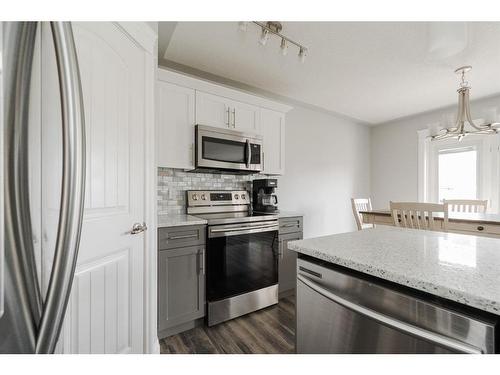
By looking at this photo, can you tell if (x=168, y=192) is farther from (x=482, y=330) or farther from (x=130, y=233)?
(x=482, y=330)

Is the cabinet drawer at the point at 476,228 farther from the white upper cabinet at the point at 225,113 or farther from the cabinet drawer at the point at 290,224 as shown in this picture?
the white upper cabinet at the point at 225,113

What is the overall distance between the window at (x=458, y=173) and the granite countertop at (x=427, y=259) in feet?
10.3

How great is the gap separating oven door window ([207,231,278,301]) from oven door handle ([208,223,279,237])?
3 cm

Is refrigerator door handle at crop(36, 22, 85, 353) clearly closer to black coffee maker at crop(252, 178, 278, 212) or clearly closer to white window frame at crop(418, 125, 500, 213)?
black coffee maker at crop(252, 178, 278, 212)

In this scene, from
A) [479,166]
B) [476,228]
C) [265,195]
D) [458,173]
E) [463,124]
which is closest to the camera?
[476,228]

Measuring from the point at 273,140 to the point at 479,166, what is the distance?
10.1 ft

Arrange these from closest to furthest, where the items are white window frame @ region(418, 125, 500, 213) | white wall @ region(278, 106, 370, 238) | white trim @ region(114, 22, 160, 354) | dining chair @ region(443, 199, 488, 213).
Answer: white trim @ region(114, 22, 160, 354) < dining chair @ region(443, 199, 488, 213) < white window frame @ region(418, 125, 500, 213) < white wall @ region(278, 106, 370, 238)

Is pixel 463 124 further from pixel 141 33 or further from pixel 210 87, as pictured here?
pixel 141 33

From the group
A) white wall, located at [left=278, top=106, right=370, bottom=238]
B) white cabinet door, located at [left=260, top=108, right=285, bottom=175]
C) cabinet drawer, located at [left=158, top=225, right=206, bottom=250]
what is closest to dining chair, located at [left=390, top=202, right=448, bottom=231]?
white cabinet door, located at [left=260, top=108, right=285, bottom=175]

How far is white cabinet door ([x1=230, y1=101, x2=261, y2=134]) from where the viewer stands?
2.44 metres

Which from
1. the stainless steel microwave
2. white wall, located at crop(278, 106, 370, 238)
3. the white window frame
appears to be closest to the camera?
the stainless steel microwave

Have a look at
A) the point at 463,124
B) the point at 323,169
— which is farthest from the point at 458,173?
the point at 323,169

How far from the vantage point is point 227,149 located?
2340 millimetres

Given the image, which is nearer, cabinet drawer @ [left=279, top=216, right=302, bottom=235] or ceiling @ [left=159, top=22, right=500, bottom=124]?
ceiling @ [left=159, top=22, right=500, bottom=124]
